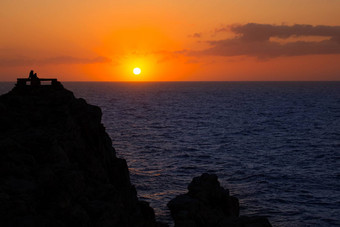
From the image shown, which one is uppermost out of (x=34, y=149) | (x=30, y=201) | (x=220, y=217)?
(x=34, y=149)

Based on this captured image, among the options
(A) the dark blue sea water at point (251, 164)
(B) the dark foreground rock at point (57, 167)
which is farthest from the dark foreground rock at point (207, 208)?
(A) the dark blue sea water at point (251, 164)

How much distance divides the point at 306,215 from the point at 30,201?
24787mm

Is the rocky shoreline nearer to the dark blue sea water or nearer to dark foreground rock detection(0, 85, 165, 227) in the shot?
dark foreground rock detection(0, 85, 165, 227)

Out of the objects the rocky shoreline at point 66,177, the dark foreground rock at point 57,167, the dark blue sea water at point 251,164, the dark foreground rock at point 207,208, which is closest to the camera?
the dark foreground rock at point 57,167

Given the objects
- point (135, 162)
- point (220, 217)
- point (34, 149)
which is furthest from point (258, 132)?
point (34, 149)

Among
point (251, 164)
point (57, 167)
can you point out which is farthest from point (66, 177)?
point (251, 164)

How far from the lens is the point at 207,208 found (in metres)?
26.7

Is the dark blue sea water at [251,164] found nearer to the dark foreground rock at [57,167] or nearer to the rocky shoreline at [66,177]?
the rocky shoreline at [66,177]

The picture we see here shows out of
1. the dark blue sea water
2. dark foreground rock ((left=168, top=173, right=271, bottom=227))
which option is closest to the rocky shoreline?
dark foreground rock ((left=168, top=173, right=271, bottom=227))

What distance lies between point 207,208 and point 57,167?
11.6 meters

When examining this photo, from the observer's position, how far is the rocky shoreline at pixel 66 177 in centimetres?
1756

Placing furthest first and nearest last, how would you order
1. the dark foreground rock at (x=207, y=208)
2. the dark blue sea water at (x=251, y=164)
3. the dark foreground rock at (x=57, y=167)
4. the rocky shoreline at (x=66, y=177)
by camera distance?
the dark blue sea water at (x=251, y=164)
the dark foreground rock at (x=207, y=208)
the rocky shoreline at (x=66, y=177)
the dark foreground rock at (x=57, y=167)

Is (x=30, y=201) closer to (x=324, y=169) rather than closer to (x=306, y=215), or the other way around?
(x=306, y=215)

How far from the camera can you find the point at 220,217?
25.3 meters
